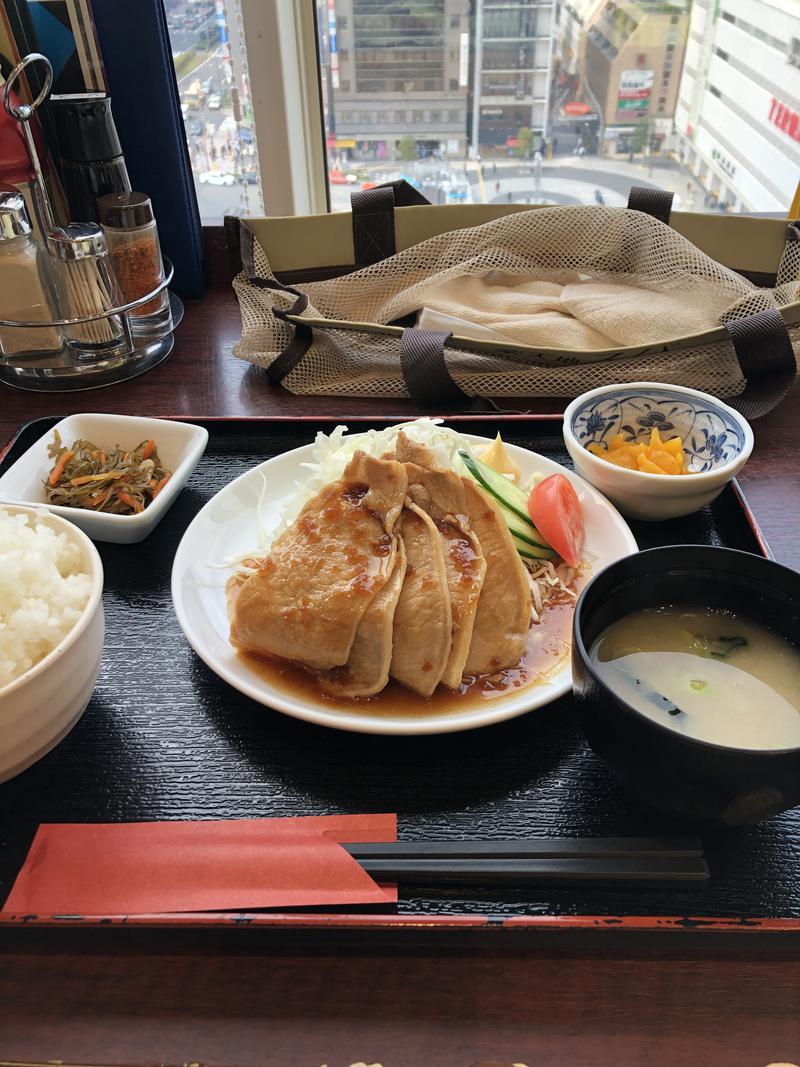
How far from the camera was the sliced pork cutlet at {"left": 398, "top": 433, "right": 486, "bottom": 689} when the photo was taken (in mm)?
1277

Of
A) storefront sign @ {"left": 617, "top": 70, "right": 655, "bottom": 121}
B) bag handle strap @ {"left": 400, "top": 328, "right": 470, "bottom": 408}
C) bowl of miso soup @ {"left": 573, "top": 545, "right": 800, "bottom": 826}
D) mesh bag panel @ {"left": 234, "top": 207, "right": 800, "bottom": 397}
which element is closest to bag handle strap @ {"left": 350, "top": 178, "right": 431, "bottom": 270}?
mesh bag panel @ {"left": 234, "top": 207, "right": 800, "bottom": 397}

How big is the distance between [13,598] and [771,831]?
3.62 feet

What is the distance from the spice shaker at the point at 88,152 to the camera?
2.23 meters

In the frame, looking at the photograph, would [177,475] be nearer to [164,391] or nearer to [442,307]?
[164,391]

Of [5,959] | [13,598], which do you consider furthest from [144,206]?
[5,959]

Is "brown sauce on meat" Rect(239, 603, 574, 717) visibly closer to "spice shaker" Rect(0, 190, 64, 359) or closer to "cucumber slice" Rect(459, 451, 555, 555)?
"cucumber slice" Rect(459, 451, 555, 555)

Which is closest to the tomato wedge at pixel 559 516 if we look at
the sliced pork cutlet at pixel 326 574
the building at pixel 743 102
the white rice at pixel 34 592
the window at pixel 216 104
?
the sliced pork cutlet at pixel 326 574

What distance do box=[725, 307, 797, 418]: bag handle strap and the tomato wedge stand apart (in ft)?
2.32

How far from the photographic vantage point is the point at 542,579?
1.55 metres

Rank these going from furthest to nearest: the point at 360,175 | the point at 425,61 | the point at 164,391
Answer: the point at 360,175, the point at 425,61, the point at 164,391

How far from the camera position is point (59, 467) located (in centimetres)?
172

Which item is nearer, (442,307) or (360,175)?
(442,307)

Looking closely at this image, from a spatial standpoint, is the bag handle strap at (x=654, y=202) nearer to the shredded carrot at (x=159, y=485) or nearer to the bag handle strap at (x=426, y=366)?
the bag handle strap at (x=426, y=366)

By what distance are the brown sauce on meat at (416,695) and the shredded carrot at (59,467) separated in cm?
67
